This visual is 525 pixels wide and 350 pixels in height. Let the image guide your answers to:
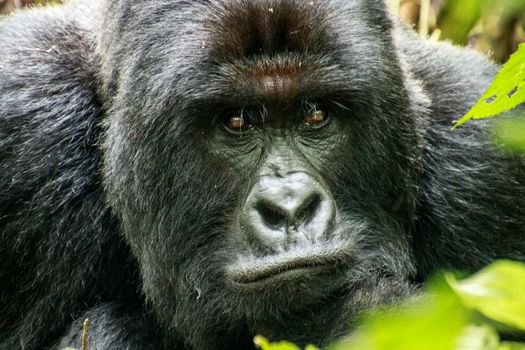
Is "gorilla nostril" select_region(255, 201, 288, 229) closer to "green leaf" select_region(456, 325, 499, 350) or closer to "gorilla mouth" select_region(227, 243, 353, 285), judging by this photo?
"gorilla mouth" select_region(227, 243, 353, 285)

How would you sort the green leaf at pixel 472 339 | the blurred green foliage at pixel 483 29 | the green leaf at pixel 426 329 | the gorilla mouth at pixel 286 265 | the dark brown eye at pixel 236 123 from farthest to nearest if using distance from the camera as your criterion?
the blurred green foliage at pixel 483 29 → the dark brown eye at pixel 236 123 → the gorilla mouth at pixel 286 265 → the green leaf at pixel 472 339 → the green leaf at pixel 426 329

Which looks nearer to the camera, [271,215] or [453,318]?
[453,318]

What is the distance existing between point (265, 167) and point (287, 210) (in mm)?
313

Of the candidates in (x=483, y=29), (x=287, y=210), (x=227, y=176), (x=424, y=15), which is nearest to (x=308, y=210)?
(x=287, y=210)

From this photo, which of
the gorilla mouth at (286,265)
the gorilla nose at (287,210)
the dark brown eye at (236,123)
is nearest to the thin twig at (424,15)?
the dark brown eye at (236,123)

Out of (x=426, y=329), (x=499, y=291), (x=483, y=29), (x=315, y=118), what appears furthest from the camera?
(x=483, y=29)

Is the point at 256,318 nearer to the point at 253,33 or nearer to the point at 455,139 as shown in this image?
the point at 253,33

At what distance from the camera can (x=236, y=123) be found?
330cm

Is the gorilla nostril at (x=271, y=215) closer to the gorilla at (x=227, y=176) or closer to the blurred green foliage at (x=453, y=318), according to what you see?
the gorilla at (x=227, y=176)

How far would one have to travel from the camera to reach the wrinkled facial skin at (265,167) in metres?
3.09

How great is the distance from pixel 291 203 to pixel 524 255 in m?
1.57

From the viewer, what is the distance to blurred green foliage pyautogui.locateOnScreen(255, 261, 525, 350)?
0.65 meters

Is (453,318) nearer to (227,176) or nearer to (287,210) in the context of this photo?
(287,210)

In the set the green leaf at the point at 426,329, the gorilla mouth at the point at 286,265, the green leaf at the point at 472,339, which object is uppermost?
the green leaf at the point at 426,329
